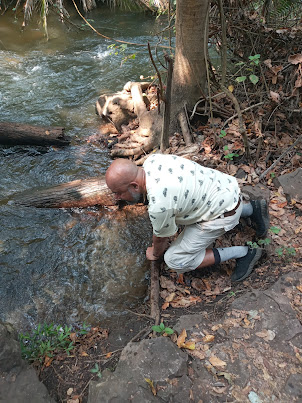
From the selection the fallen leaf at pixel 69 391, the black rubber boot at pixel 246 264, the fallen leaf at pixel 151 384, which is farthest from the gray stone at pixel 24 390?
the black rubber boot at pixel 246 264

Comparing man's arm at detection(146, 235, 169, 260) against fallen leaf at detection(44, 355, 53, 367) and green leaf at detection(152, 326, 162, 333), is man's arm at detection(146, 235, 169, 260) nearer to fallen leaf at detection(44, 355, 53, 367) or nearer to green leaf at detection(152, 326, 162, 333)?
green leaf at detection(152, 326, 162, 333)

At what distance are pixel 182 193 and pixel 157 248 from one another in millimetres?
914

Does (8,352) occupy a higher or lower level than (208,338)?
higher

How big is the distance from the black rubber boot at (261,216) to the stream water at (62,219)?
1.42m

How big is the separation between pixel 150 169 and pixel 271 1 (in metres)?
4.21

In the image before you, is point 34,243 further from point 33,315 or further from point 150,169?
point 150,169

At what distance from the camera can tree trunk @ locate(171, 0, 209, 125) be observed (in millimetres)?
4395

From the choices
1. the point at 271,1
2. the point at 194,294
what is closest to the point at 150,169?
the point at 194,294

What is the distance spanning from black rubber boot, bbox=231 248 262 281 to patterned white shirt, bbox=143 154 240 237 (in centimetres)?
69

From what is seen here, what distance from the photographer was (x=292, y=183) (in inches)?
159

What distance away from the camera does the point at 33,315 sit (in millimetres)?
3377

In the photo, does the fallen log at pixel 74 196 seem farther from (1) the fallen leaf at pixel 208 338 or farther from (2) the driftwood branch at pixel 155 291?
(1) the fallen leaf at pixel 208 338

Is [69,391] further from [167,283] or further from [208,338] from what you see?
[167,283]

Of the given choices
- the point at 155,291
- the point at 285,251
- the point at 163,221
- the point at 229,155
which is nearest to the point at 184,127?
the point at 229,155
